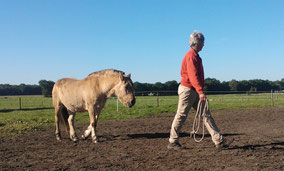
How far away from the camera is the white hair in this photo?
14.4 ft

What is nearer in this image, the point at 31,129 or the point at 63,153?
the point at 63,153

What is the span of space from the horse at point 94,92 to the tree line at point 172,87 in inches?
1694

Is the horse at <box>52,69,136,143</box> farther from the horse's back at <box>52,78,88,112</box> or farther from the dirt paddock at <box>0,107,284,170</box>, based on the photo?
the dirt paddock at <box>0,107,284,170</box>

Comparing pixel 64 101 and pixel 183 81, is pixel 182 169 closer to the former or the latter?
pixel 183 81

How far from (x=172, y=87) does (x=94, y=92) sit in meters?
57.0

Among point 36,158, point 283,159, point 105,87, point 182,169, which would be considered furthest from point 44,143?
point 283,159

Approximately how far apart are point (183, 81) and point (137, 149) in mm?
1751

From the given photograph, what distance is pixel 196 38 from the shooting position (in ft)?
14.4

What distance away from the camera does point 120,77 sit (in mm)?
5148

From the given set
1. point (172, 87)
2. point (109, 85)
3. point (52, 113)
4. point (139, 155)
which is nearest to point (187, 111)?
point (139, 155)

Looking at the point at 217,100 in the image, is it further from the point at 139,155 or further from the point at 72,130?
the point at 139,155

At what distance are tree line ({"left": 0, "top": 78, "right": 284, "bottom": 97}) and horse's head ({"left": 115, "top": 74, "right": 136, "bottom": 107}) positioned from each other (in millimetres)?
43289

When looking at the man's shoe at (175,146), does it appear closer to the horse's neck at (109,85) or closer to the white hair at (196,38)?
the horse's neck at (109,85)

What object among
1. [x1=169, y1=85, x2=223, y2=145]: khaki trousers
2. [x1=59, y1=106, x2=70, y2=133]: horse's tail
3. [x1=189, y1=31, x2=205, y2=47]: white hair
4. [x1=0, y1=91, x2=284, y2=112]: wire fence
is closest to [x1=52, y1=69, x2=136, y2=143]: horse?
[x1=59, y1=106, x2=70, y2=133]: horse's tail
